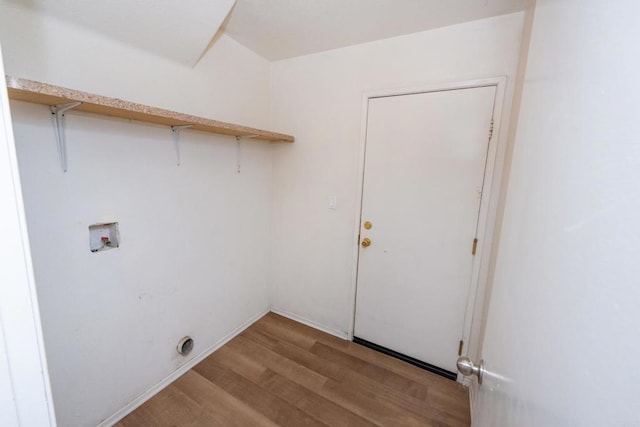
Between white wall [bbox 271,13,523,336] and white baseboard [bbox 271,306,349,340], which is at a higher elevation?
white wall [bbox 271,13,523,336]

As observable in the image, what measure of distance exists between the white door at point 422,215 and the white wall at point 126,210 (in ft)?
3.78

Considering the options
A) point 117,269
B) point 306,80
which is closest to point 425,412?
point 117,269

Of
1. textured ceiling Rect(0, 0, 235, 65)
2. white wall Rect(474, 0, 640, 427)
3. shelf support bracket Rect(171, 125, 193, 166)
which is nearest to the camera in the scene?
white wall Rect(474, 0, 640, 427)

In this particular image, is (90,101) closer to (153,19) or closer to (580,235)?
(153,19)

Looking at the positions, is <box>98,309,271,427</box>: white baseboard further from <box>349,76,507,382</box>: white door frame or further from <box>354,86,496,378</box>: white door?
<box>349,76,507,382</box>: white door frame

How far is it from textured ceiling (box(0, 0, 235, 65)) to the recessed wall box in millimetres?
Result: 965

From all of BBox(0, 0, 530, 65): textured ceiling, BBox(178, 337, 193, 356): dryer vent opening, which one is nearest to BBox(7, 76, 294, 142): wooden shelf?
BBox(0, 0, 530, 65): textured ceiling

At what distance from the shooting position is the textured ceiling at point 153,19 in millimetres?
1110

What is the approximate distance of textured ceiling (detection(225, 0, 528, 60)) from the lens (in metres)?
1.48

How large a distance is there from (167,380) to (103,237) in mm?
1091

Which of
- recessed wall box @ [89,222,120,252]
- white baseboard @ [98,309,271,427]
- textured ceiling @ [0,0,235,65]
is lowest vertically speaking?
white baseboard @ [98,309,271,427]

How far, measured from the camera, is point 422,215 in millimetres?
1859

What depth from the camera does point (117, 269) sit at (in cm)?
142

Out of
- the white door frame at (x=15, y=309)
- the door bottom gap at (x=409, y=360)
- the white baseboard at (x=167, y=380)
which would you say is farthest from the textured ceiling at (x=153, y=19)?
the door bottom gap at (x=409, y=360)
